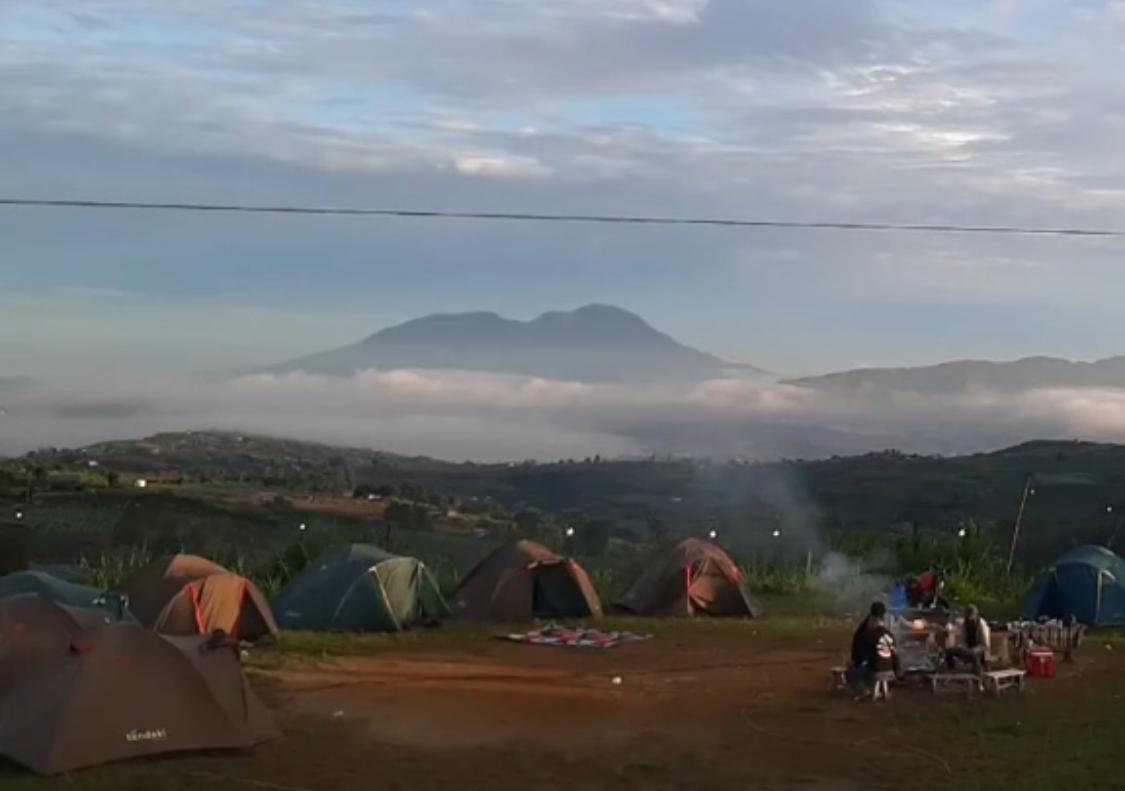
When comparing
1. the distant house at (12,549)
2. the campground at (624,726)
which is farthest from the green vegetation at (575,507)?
the campground at (624,726)

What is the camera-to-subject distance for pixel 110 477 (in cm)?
4719

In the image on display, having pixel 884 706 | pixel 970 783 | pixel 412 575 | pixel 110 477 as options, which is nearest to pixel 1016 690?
pixel 884 706

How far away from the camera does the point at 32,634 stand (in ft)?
40.9

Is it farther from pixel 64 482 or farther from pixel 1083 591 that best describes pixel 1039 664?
pixel 64 482

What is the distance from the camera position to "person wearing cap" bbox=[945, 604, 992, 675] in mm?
16234

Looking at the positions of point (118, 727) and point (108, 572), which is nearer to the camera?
point (118, 727)

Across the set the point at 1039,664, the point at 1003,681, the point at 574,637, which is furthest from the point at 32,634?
the point at 1039,664

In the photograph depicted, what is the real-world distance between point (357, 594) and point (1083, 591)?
10.7 meters

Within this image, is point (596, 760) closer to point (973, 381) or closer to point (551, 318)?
point (973, 381)

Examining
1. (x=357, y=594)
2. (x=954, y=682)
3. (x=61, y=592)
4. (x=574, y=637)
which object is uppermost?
(x=61, y=592)

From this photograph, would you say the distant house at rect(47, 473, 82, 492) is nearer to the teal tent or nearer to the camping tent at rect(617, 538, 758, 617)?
the camping tent at rect(617, 538, 758, 617)

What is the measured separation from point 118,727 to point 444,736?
297 centimetres

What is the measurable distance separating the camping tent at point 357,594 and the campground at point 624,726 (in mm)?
925

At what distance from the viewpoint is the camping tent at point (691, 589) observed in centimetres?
2400
